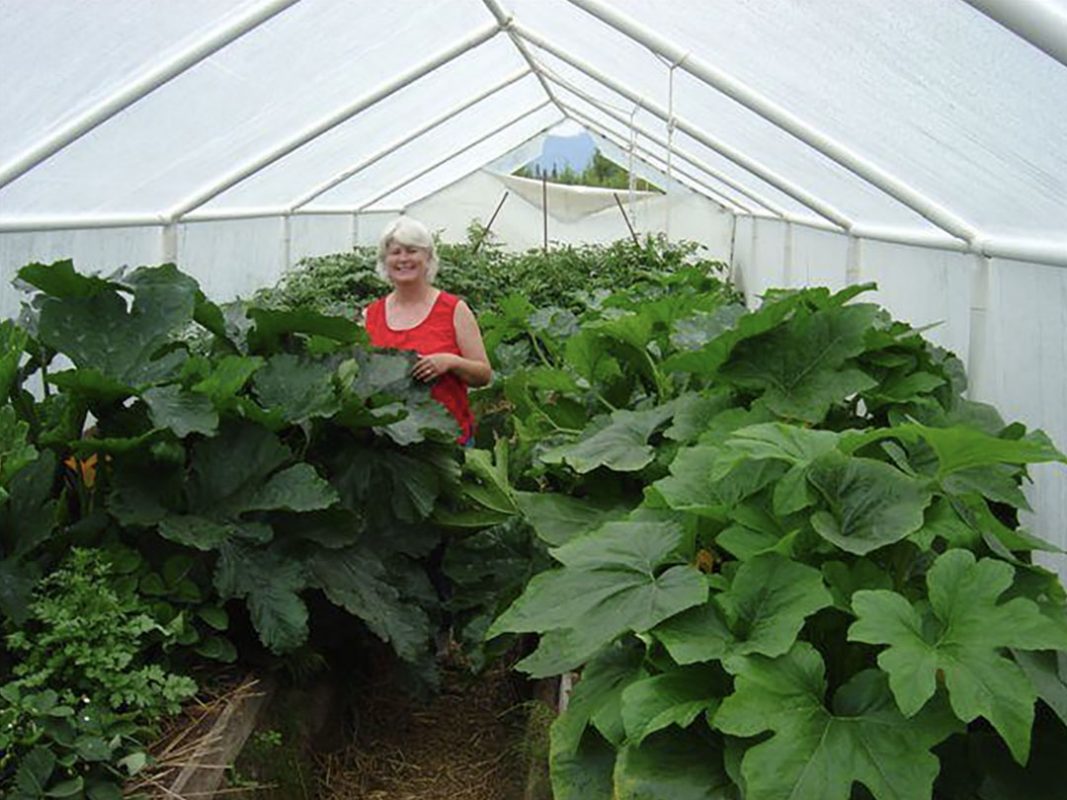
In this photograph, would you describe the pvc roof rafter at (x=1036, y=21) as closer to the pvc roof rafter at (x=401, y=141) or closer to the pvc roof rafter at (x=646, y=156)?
the pvc roof rafter at (x=401, y=141)

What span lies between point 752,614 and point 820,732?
0.27 metres

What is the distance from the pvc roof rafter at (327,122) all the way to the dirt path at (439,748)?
4371 mm

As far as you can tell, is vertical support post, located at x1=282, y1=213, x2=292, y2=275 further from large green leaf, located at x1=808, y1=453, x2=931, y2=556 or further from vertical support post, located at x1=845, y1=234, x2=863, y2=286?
large green leaf, located at x1=808, y1=453, x2=931, y2=556

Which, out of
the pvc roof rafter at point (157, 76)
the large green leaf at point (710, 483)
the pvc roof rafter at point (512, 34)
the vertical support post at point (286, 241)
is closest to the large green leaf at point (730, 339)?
the large green leaf at point (710, 483)

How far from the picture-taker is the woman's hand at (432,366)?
423cm

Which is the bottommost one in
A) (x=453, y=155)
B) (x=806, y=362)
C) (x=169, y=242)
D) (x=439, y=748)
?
(x=439, y=748)

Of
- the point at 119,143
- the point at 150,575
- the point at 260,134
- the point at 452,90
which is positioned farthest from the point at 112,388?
the point at 452,90

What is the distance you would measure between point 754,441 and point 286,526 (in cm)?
174

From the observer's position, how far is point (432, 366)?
432cm

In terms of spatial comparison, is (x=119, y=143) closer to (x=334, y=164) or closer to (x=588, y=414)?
(x=588, y=414)

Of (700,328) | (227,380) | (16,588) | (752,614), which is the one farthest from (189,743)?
(700,328)

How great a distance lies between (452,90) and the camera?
1020 cm

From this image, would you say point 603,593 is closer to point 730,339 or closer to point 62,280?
point 730,339

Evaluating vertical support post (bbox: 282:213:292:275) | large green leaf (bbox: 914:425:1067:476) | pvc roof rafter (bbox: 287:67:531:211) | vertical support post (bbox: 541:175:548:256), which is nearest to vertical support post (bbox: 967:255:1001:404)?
large green leaf (bbox: 914:425:1067:476)
